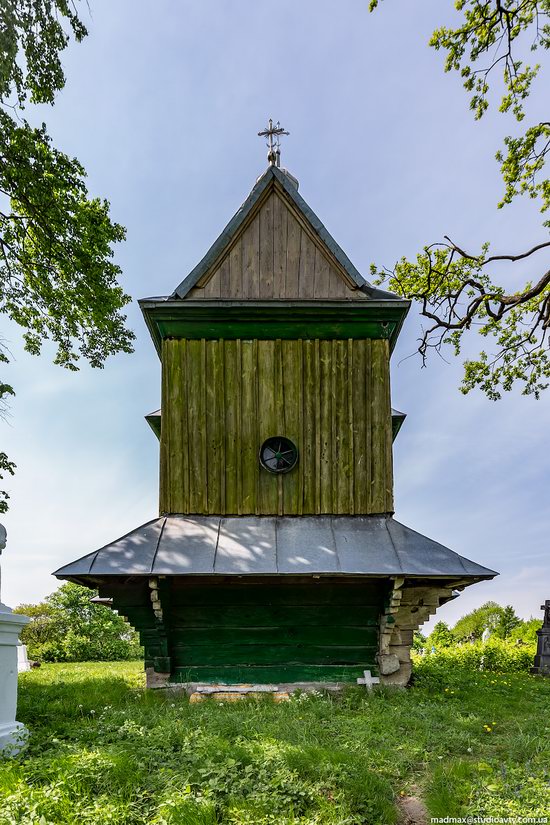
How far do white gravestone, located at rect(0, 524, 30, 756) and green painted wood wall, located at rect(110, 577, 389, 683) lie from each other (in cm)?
240

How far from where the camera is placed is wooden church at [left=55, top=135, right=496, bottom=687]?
23.4ft

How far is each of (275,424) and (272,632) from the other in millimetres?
3031

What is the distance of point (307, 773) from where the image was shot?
13.1ft

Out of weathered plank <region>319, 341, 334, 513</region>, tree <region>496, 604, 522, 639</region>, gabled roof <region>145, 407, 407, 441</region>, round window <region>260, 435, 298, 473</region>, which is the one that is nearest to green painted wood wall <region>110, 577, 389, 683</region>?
weathered plank <region>319, 341, 334, 513</region>

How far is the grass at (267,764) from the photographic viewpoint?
3547 millimetres

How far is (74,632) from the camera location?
17656mm

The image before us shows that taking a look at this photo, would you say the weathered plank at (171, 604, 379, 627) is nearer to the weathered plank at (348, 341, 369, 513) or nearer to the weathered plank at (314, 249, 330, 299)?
the weathered plank at (348, 341, 369, 513)

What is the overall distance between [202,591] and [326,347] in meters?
4.09

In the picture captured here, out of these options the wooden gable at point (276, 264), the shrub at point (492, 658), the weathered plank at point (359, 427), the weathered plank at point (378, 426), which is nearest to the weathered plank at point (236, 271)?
the wooden gable at point (276, 264)

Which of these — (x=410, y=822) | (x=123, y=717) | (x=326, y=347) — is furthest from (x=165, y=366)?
(x=410, y=822)

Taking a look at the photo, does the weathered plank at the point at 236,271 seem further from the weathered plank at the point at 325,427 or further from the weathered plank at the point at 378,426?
the weathered plank at the point at 378,426

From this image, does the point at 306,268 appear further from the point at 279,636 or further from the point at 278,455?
the point at 279,636

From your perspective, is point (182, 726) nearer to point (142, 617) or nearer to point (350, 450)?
point (142, 617)

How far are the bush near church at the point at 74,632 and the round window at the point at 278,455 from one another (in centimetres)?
1171
